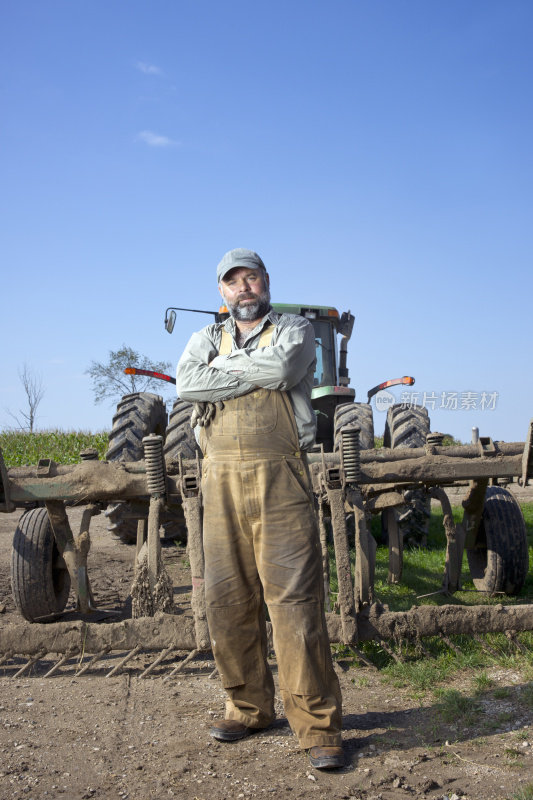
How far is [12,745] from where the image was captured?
3.13m

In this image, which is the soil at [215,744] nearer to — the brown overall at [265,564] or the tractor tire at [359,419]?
the brown overall at [265,564]

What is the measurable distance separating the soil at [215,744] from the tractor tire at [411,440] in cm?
306

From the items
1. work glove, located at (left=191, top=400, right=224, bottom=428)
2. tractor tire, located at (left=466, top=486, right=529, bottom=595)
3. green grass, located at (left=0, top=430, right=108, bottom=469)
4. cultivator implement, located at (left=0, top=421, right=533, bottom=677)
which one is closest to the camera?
work glove, located at (left=191, top=400, right=224, bottom=428)

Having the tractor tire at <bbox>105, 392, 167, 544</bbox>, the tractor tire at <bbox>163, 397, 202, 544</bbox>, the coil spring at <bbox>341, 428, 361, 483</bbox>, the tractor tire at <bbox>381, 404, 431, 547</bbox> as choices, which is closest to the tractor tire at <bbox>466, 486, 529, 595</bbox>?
the tractor tire at <bbox>381, 404, 431, 547</bbox>

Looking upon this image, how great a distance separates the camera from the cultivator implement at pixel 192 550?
4.09 meters

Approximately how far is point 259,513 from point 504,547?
10.6ft

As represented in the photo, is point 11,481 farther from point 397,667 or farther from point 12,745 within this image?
point 397,667

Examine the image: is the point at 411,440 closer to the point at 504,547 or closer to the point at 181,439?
the point at 504,547

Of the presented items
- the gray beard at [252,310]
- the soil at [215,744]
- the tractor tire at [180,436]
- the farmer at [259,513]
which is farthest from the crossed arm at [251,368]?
the tractor tire at [180,436]

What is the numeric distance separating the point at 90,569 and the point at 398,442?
345 cm

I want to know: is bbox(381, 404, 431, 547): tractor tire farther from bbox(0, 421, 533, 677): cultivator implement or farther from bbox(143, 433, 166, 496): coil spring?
bbox(143, 433, 166, 496): coil spring

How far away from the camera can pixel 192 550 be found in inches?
158

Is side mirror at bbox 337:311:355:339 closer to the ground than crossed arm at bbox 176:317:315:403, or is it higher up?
higher up

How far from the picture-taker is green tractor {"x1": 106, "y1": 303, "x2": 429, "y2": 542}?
6.64 meters
